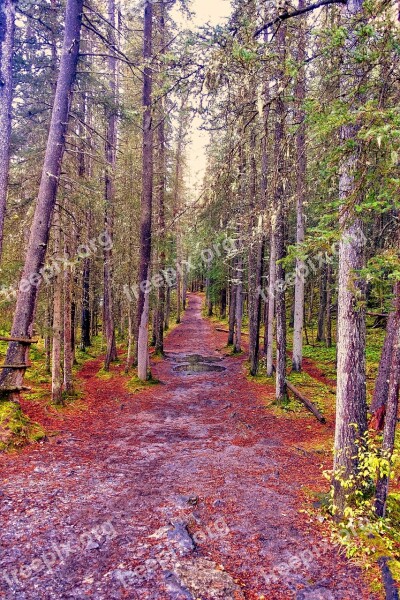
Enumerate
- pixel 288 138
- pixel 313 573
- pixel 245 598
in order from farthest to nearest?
pixel 288 138 → pixel 313 573 → pixel 245 598

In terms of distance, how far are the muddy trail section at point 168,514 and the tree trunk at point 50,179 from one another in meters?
3.12

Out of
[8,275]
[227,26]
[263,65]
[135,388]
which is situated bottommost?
[135,388]

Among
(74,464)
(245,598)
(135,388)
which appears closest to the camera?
(245,598)

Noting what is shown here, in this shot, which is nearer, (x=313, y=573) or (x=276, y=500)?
(x=313, y=573)

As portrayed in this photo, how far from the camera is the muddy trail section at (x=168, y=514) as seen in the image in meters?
4.00

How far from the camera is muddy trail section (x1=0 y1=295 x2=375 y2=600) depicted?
400cm

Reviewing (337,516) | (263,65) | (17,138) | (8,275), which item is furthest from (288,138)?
(17,138)

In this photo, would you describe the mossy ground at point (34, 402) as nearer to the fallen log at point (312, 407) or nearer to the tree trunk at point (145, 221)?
the tree trunk at point (145, 221)

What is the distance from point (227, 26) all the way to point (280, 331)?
8.10 m

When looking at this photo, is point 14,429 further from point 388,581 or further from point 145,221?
point 145,221

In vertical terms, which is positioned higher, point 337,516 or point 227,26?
point 227,26

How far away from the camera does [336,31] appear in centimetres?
391

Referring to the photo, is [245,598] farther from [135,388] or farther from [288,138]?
[135,388]

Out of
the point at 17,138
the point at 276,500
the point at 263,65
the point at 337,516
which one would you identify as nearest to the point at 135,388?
the point at 276,500
